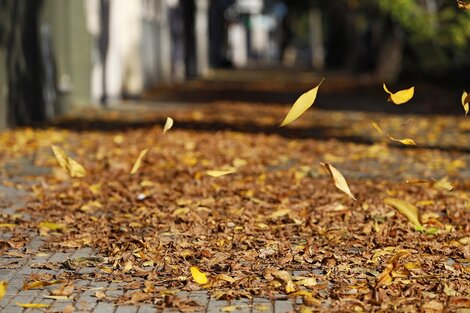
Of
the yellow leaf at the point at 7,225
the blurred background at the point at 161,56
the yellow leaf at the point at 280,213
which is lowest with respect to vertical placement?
the blurred background at the point at 161,56

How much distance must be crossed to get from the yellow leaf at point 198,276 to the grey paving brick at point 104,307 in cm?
58

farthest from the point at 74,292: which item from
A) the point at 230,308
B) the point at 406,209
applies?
the point at 406,209

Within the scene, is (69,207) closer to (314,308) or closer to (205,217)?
(205,217)

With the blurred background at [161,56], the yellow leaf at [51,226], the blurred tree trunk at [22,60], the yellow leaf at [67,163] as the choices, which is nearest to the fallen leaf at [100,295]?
the yellow leaf at [67,163]

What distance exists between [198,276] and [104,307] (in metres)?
0.69

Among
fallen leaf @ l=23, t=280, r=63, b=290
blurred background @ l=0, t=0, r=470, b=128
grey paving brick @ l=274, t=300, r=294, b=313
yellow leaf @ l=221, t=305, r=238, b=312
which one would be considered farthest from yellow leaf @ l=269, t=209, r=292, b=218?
blurred background @ l=0, t=0, r=470, b=128

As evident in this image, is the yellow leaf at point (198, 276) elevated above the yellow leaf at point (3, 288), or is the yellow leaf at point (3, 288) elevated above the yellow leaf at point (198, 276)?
the yellow leaf at point (3, 288)

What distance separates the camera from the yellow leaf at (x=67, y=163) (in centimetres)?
771

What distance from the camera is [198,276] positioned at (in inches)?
242

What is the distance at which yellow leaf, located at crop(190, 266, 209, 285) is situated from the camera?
608 centimetres

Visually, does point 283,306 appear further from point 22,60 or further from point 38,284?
point 22,60

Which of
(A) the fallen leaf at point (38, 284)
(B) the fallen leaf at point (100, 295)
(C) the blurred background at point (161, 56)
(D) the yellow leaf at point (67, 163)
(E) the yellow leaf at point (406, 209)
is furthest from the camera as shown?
(C) the blurred background at point (161, 56)

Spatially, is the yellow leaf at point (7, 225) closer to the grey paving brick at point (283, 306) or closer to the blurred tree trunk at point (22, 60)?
the grey paving brick at point (283, 306)

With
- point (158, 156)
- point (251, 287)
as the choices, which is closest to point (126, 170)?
point (158, 156)
